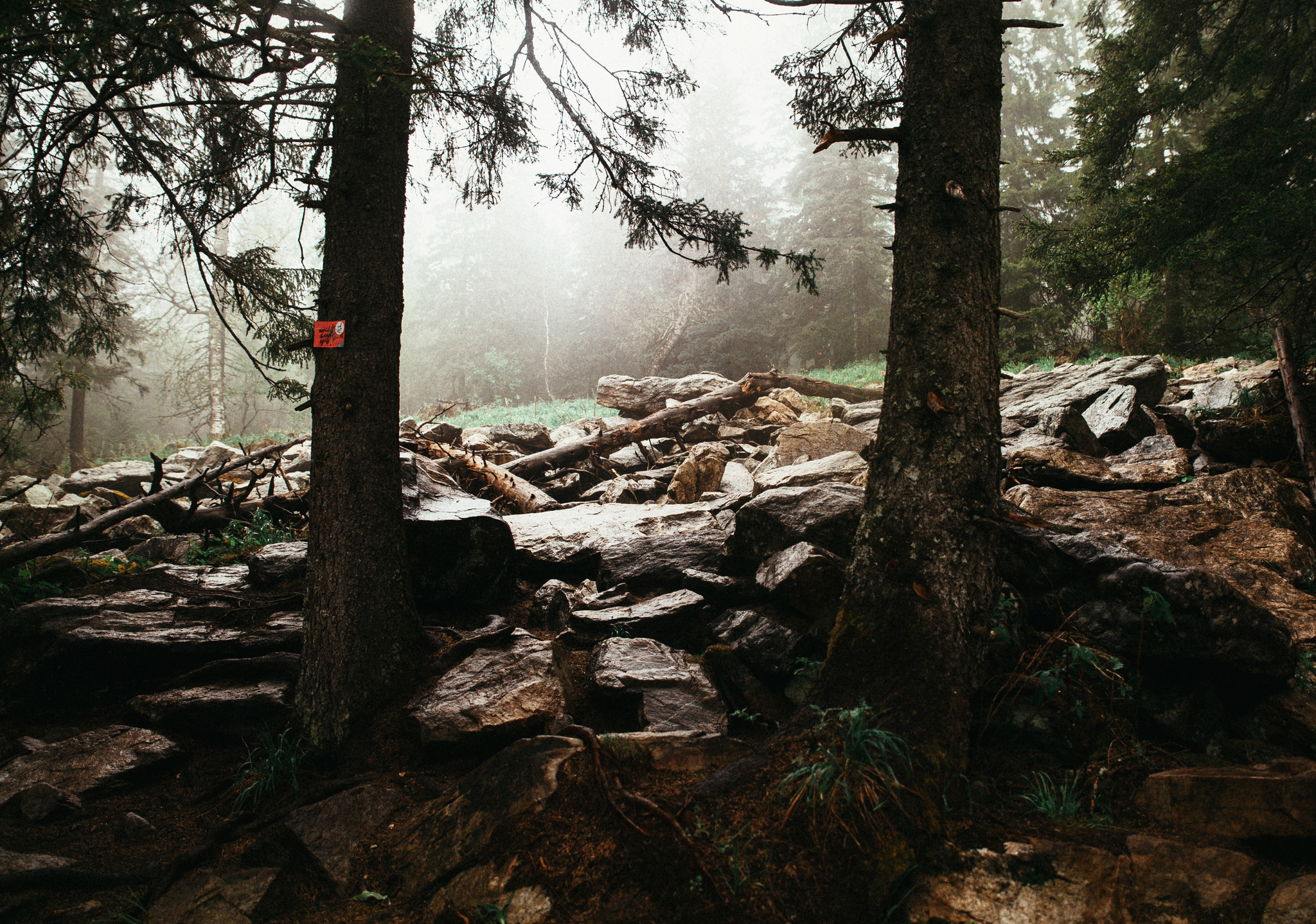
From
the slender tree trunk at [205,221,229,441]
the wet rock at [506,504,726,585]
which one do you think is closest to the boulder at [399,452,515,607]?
the wet rock at [506,504,726,585]

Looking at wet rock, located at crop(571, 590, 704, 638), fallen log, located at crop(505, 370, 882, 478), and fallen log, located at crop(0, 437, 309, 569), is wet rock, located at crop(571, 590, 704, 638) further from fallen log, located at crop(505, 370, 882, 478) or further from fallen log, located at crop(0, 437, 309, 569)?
fallen log, located at crop(505, 370, 882, 478)

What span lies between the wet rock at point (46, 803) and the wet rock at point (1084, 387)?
897cm

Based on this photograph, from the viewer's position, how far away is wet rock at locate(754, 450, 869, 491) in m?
6.05

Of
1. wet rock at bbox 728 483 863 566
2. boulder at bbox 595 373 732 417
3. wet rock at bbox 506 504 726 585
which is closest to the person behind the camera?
wet rock at bbox 728 483 863 566

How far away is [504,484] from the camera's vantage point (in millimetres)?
8273

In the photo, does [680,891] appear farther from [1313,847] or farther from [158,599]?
[158,599]

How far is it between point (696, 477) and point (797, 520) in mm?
3592

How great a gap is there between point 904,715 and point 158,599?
18.2 feet

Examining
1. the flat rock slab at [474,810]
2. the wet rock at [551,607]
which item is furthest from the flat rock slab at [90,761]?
the wet rock at [551,607]

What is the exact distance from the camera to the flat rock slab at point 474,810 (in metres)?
2.55

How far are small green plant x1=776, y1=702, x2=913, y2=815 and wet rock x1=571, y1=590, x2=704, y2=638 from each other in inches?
78.2

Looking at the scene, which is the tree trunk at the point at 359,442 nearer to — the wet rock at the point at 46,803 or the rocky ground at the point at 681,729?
the rocky ground at the point at 681,729

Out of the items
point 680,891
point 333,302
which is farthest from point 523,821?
point 333,302

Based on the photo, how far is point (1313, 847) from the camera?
2.03 m
